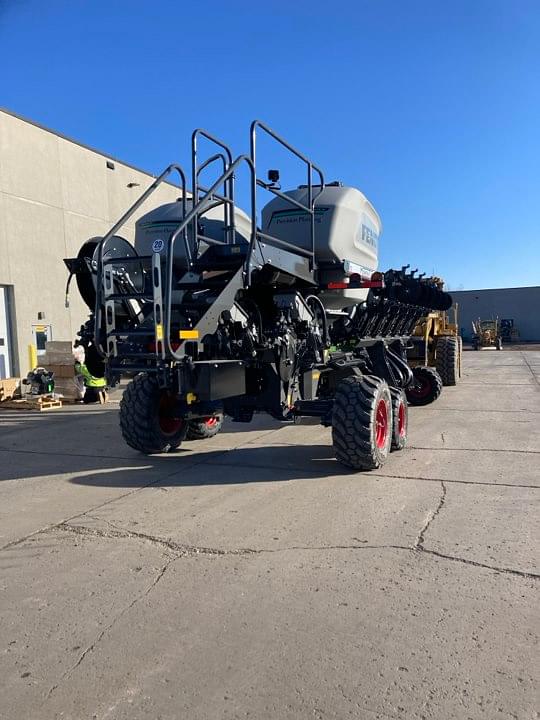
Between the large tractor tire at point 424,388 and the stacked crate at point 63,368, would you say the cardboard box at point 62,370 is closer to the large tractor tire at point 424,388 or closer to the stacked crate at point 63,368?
the stacked crate at point 63,368

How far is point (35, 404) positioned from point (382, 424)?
8589mm

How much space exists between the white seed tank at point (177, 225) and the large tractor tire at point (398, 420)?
8.97 feet

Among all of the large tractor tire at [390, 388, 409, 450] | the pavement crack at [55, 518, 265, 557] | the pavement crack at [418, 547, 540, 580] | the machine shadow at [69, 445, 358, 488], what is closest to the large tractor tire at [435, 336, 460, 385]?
the large tractor tire at [390, 388, 409, 450]

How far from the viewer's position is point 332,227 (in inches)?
308

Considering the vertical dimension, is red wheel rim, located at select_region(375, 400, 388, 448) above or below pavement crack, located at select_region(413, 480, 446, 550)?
above

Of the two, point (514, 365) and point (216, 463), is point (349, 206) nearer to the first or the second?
point (216, 463)

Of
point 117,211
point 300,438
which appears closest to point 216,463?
point 300,438

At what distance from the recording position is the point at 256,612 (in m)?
3.36

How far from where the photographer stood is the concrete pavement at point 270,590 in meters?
2.65

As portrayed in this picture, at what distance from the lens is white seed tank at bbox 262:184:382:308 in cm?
781

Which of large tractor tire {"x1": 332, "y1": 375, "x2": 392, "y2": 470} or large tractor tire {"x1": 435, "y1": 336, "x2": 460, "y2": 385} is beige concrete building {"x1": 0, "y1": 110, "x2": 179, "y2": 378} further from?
large tractor tire {"x1": 332, "y1": 375, "x2": 392, "y2": 470}

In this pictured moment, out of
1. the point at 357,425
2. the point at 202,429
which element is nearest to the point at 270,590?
the point at 357,425

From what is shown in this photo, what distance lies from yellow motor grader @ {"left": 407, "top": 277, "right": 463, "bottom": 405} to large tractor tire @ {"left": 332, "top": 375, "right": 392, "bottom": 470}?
579 centimetres

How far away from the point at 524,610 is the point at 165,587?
204 cm
